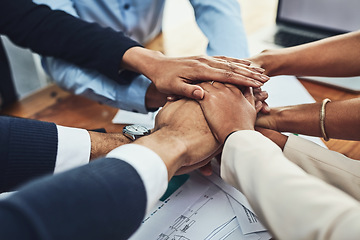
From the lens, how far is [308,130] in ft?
2.47

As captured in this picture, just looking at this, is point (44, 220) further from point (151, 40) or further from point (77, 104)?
point (151, 40)

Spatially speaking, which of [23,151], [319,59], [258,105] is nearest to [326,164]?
[258,105]

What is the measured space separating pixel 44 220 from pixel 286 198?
30cm

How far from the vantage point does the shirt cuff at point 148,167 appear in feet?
1.60

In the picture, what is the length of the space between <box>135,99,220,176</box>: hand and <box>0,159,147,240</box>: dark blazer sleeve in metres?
0.11

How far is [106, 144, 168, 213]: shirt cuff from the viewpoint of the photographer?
49cm

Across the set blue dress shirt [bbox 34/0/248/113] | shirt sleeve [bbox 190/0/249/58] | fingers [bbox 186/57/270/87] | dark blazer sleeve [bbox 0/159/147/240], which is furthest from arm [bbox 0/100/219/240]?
shirt sleeve [bbox 190/0/249/58]

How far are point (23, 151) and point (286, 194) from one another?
45 cm

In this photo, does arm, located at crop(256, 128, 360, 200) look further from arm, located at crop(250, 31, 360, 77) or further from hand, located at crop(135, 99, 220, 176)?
arm, located at crop(250, 31, 360, 77)

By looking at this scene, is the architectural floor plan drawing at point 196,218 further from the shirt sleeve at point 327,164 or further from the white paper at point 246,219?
the shirt sleeve at point 327,164

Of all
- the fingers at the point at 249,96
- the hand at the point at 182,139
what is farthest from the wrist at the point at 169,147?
the fingers at the point at 249,96

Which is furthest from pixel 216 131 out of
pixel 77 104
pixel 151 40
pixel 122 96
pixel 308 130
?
pixel 151 40

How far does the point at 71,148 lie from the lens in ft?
2.15

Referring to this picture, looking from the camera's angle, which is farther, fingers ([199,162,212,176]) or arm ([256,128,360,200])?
fingers ([199,162,212,176])
